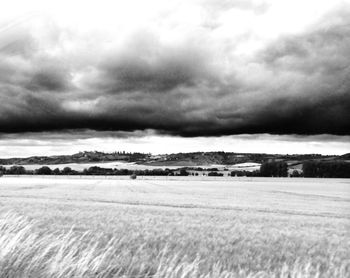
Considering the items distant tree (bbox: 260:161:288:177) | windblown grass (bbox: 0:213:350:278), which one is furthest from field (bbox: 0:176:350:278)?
distant tree (bbox: 260:161:288:177)

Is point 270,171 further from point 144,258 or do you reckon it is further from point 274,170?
point 144,258

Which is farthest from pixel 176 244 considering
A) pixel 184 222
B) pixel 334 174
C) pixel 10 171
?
pixel 10 171

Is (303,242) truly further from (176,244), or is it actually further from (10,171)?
(10,171)

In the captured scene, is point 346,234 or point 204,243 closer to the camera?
point 204,243

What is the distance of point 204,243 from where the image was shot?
1232 centimetres

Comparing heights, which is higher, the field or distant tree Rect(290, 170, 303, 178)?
the field

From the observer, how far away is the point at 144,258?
894 centimetres

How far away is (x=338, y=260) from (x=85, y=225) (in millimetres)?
10026

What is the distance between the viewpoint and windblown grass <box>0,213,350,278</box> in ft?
18.4

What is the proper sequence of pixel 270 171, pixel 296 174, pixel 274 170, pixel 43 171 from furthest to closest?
pixel 43 171
pixel 270 171
pixel 296 174
pixel 274 170

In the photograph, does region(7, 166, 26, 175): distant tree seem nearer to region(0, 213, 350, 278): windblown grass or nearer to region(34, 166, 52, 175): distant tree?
region(34, 166, 52, 175): distant tree

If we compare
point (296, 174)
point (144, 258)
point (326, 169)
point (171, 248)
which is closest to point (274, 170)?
point (296, 174)

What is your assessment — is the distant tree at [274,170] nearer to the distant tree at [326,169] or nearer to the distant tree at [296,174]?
the distant tree at [296,174]

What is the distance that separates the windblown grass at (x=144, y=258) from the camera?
18.4ft
